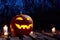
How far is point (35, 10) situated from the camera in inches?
275

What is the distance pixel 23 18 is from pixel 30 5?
2.97m

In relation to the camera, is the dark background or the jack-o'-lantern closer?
the jack-o'-lantern

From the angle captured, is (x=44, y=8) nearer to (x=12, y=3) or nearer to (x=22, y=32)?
(x=12, y=3)

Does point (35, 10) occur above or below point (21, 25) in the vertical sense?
above

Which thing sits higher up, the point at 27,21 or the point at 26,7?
the point at 26,7

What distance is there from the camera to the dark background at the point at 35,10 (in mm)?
6699

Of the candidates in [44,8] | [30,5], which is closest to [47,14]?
[44,8]

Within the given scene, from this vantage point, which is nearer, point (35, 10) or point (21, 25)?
point (21, 25)

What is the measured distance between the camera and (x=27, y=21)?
4090 millimetres

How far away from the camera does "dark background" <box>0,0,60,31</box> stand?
6.70m

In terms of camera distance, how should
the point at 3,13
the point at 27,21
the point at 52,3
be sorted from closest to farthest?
the point at 27,21 < the point at 3,13 < the point at 52,3

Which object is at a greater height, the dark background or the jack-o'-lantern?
the dark background

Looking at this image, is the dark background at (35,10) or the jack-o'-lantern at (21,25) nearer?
the jack-o'-lantern at (21,25)

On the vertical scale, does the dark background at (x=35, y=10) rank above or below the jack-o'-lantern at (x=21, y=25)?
above
